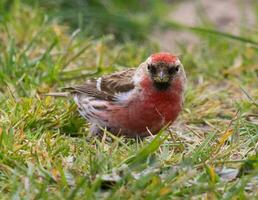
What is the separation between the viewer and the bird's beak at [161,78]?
5883 millimetres

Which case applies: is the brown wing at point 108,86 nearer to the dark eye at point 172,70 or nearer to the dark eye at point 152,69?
the dark eye at point 152,69

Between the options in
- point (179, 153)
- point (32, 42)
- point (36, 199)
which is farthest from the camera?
point (32, 42)

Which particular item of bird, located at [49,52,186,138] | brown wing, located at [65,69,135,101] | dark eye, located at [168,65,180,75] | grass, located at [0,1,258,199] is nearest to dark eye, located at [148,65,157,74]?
bird, located at [49,52,186,138]

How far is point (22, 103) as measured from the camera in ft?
19.9

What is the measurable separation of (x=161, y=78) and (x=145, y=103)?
21 centimetres

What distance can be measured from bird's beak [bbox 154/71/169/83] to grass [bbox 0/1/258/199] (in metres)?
0.38

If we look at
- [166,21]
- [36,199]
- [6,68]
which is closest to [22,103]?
[6,68]

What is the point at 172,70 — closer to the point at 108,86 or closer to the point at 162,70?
the point at 162,70

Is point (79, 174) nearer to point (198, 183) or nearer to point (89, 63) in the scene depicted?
point (198, 183)

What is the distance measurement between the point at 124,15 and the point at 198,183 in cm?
588

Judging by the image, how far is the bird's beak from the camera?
19.3 ft

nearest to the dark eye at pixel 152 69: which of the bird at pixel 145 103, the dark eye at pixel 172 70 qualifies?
the bird at pixel 145 103

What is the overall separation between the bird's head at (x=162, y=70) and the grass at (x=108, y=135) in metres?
0.36

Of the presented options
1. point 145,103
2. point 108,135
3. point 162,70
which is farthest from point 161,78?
point 108,135
